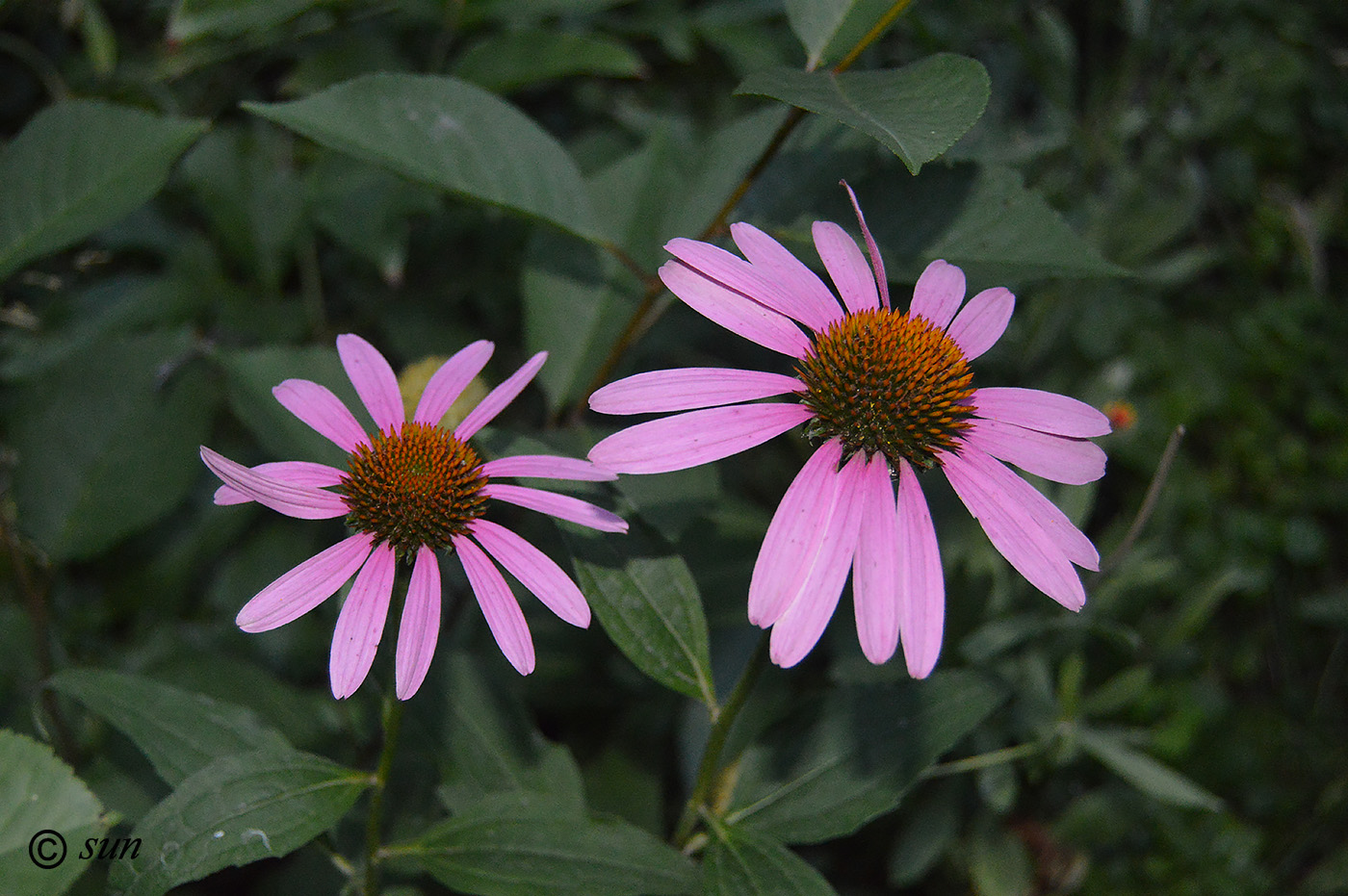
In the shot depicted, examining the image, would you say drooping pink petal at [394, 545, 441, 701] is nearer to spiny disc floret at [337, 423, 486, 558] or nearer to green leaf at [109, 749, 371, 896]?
spiny disc floret at [337, 423, 486, 558]

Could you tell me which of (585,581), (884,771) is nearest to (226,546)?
(585,581)

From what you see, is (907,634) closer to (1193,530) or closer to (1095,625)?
(1095,625)

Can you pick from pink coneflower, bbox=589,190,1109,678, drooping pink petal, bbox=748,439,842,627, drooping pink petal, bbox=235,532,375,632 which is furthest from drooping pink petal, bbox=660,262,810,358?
drooping pink petal, bbox=235,532,375,632

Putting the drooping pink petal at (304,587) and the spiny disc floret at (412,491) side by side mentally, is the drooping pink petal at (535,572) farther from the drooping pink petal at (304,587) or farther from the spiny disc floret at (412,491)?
the drooping pink petal at (304,587)

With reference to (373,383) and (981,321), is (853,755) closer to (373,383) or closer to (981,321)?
(981,321)

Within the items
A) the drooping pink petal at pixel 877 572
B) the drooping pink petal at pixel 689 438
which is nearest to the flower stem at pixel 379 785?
the drooping pink petal at pixel 689 438

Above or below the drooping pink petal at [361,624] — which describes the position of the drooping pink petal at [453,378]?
above
